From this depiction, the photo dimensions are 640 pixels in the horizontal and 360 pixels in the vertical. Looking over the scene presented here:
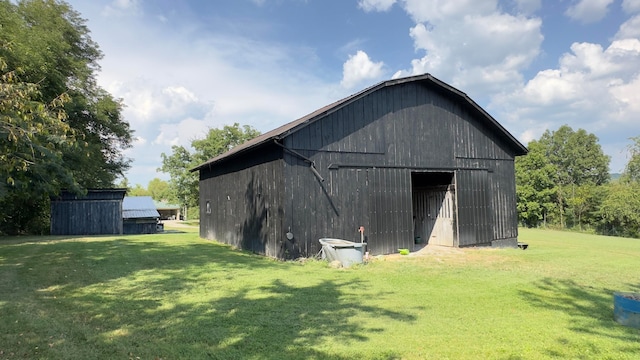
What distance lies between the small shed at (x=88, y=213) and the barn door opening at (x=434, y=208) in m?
19.4

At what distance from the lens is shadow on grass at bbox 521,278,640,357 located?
503cm

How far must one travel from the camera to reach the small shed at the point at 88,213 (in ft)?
79.4

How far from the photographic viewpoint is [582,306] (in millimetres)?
6523

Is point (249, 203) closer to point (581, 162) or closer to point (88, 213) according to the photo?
point (88, 213)

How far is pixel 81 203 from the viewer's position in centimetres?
2486

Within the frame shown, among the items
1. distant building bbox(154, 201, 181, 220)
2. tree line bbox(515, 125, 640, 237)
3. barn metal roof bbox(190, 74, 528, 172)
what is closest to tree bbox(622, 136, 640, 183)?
tree line bbox(515, 125, 640, 237)

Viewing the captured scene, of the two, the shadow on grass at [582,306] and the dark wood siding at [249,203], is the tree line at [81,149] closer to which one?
the dark wood siding at [249,203]

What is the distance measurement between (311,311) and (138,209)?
30142mm

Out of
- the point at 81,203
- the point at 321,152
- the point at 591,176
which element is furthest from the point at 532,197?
the point at 81,203

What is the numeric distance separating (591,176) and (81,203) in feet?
192

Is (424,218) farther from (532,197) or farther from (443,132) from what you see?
(532,197)

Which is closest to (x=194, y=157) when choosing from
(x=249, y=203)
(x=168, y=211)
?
(x=168, y=211)

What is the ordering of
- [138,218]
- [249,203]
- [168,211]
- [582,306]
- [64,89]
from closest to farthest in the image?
[582,306] < [249,203] < [64,89] < [138,218] < [168,211]

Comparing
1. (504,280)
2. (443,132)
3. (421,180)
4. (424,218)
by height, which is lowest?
(504,280)
